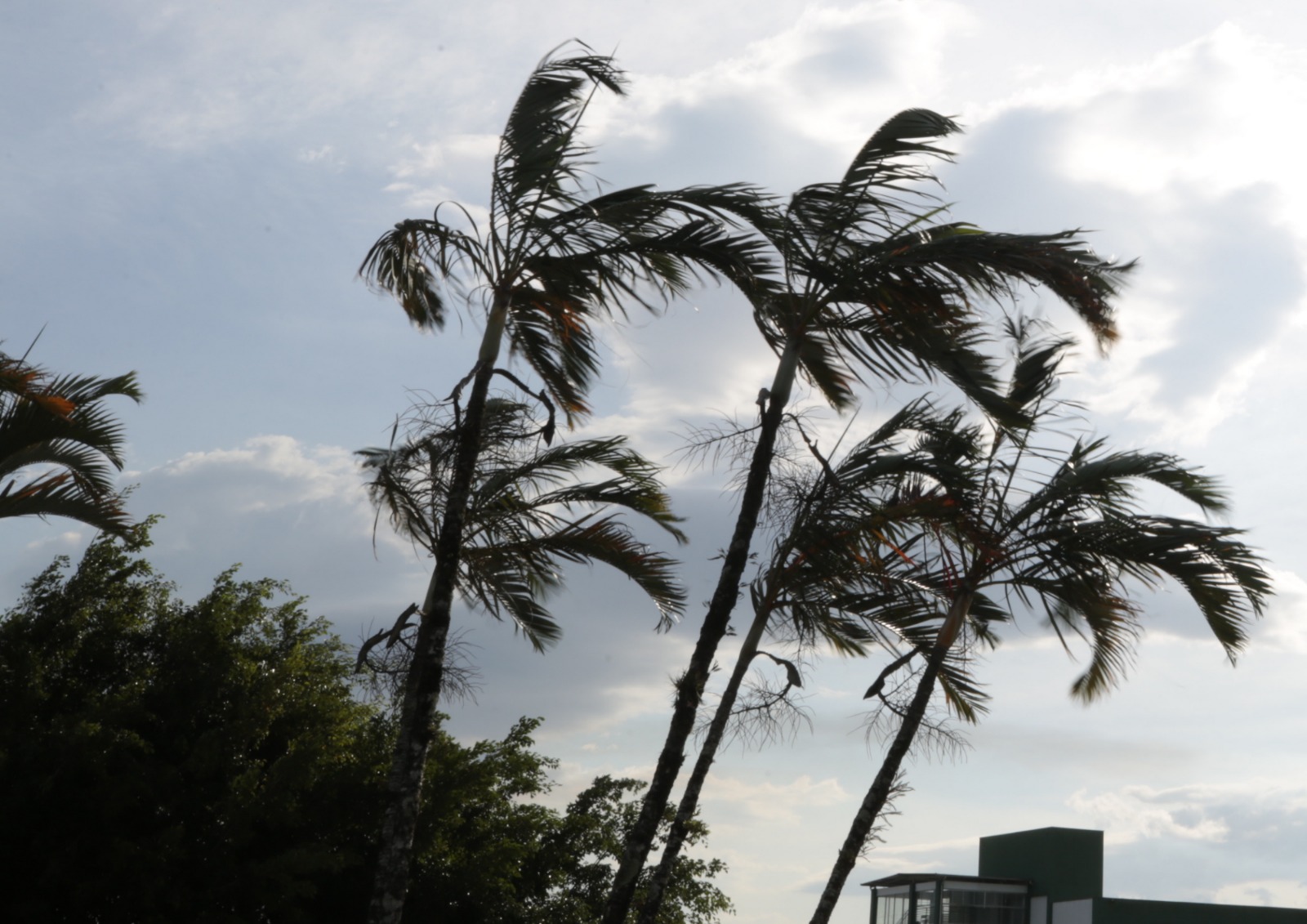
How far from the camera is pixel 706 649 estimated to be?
9133 mm

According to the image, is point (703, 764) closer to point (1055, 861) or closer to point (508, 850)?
point (508, 850)

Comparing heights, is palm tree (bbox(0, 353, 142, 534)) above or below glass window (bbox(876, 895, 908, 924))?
above

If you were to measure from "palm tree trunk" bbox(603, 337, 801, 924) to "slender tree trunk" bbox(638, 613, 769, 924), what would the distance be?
1.39 meters

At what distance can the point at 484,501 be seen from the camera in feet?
36.6

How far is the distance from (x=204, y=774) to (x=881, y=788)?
7.02m

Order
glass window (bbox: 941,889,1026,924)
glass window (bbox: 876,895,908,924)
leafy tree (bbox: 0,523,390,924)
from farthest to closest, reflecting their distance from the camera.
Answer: glass window (bbox: 876,895,908,924)
glass window (bbox: 941,889,1026,924)
leafy tree (bbox: 0,523,390,924)

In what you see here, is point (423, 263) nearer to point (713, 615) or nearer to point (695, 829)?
point (713, 615)

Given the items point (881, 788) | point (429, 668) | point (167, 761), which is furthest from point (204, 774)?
point (881, 788)

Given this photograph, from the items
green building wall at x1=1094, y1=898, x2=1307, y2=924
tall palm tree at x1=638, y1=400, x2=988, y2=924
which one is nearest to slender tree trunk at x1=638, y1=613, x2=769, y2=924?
tall palm tree at x1=638, y1=400, x2=988, y2=924

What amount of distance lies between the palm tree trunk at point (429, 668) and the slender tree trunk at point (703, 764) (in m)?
2.68

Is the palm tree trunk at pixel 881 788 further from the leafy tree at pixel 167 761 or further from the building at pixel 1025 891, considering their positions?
the building at pixel 1025 891

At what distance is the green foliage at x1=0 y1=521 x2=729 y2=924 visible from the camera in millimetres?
12156

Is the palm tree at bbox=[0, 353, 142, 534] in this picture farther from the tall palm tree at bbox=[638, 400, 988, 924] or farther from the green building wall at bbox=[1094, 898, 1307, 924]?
the green building wall at bbox=[1094, 898, 1307, 924]

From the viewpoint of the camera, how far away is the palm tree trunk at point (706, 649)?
9.12 m
